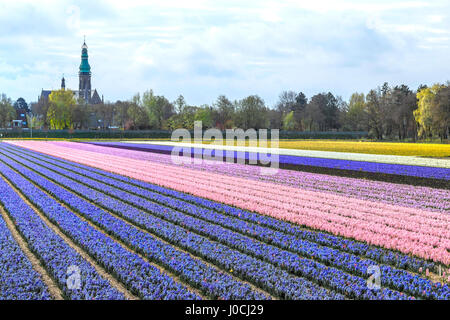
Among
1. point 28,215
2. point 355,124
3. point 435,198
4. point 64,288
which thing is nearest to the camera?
point 64,288

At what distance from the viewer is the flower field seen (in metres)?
7.68

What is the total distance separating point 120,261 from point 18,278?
177 centimetres

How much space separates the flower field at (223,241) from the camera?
768cm

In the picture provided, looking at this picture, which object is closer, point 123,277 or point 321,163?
point 123,277

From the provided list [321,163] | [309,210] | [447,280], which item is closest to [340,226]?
[309,210]

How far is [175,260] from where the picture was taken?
9031 millimetres

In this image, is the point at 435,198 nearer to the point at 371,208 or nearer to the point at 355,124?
the point at 371,208

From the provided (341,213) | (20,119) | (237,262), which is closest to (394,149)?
(341,213)

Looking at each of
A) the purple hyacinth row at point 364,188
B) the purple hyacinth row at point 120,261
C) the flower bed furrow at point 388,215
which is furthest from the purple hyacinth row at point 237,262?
the purple hyacinth row at point 364,188

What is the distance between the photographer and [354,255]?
31.7ft

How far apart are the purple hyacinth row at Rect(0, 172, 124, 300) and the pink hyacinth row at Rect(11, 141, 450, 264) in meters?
5.78

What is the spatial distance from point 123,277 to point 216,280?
1.54 metres

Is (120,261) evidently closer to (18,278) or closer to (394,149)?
(18,278)
